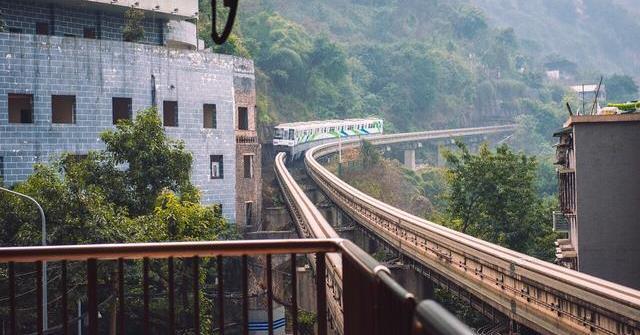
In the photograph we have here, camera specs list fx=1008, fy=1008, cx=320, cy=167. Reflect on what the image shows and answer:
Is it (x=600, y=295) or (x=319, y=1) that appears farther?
(x=319, y=1)

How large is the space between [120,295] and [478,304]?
16.5 meters

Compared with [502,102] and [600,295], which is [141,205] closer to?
[600,295]

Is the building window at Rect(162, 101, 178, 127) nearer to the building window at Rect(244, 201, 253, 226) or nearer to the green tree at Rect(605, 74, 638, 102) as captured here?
the building window at Rect(244, 201, 253, 226)

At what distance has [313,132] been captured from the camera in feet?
215

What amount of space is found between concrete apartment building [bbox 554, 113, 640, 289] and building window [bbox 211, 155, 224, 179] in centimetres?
1272

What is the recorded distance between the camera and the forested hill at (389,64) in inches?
3041

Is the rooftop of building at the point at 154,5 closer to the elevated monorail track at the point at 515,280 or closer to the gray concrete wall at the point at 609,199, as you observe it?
the elevated monorail track at the point at 515,280

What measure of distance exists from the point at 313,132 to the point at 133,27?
3407 cm

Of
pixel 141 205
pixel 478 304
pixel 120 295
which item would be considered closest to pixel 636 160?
pixel 478 304

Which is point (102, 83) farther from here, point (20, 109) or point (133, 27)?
point (133, 27)

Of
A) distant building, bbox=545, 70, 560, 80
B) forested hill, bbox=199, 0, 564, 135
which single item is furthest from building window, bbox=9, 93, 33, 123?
distant building, bbox=545, 70, 560, 80

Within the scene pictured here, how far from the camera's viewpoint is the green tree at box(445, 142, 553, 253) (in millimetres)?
32375

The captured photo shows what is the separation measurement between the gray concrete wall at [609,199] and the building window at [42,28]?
1590cm

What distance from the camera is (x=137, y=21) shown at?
3200 centimetres
